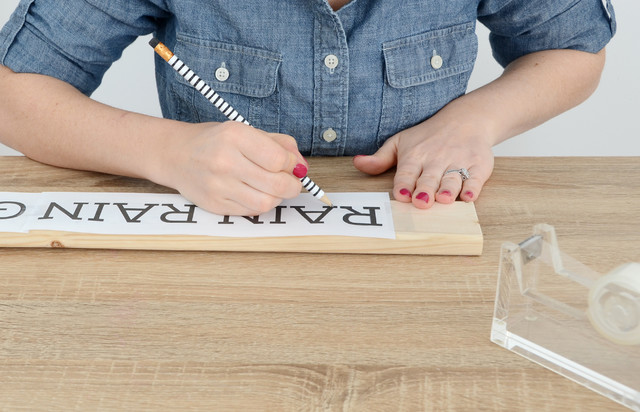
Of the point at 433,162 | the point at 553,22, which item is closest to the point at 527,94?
the point at 553,22

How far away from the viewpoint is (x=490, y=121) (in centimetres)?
99

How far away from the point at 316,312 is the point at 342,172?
31 cm

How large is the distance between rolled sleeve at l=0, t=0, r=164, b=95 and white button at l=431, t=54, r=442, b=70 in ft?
1.32

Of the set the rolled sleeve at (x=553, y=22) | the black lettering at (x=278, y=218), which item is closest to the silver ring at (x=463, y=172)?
the black lettering at (x=278, y=218)

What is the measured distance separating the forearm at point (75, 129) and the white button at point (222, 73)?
164 mm

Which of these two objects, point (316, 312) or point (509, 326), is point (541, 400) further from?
point (316, 312)

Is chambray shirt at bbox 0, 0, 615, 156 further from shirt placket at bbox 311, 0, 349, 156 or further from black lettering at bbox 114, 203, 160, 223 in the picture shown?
black lettering at bbox 114, 203, 160, 223

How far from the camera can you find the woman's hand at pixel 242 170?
30.5 inches

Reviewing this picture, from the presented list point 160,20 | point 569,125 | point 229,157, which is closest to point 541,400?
point 229,157

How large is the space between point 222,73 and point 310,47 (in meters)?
0.14

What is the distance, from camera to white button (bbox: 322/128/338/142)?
1.05 m

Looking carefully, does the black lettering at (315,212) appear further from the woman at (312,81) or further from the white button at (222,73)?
the white button at (222,73)

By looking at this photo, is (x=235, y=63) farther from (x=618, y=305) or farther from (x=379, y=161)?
(x=618, y=305)

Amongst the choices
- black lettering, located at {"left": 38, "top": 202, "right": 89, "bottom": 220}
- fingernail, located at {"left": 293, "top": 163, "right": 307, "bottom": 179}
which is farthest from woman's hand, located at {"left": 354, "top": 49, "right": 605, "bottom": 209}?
black lettering, located at {"left": 38, "top": 202, "right": 89, "bottom": 220}
